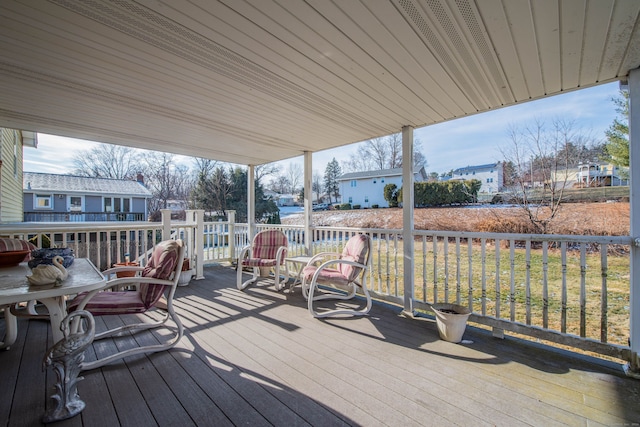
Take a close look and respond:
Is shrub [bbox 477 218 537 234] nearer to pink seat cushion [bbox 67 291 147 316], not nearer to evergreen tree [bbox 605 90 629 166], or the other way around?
evergreen tree [bbox 605 90 629 166]

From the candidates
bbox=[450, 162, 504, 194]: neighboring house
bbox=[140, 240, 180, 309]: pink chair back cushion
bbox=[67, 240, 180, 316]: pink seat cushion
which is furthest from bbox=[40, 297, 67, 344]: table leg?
bbox=[450, 162, 504, 194]: neighboring house

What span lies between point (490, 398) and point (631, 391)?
100 centimetres

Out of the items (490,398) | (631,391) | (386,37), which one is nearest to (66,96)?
(386,37)

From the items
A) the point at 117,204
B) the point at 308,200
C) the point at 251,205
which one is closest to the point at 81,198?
the point at 117,204

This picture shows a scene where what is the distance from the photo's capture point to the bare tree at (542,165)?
6762mm

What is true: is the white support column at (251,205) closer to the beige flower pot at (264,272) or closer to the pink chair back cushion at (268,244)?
the beige flower pot at (264,272)

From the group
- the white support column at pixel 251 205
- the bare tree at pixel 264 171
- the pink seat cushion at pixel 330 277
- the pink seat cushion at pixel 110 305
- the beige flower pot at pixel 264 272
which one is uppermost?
the bare tree at pixel 264 171

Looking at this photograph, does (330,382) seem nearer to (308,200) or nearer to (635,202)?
(635,202)

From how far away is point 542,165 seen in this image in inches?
276

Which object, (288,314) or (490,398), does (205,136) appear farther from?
(490,398)

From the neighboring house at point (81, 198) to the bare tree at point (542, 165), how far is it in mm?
17971

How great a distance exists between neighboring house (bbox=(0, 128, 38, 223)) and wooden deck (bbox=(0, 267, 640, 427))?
4.12m

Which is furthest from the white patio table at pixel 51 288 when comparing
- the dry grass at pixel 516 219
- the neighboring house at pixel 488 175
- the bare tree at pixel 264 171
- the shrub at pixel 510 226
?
the bare tree at pixel 264 171

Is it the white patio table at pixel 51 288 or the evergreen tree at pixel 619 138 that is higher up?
the evergreen tree at pixel 619 138
